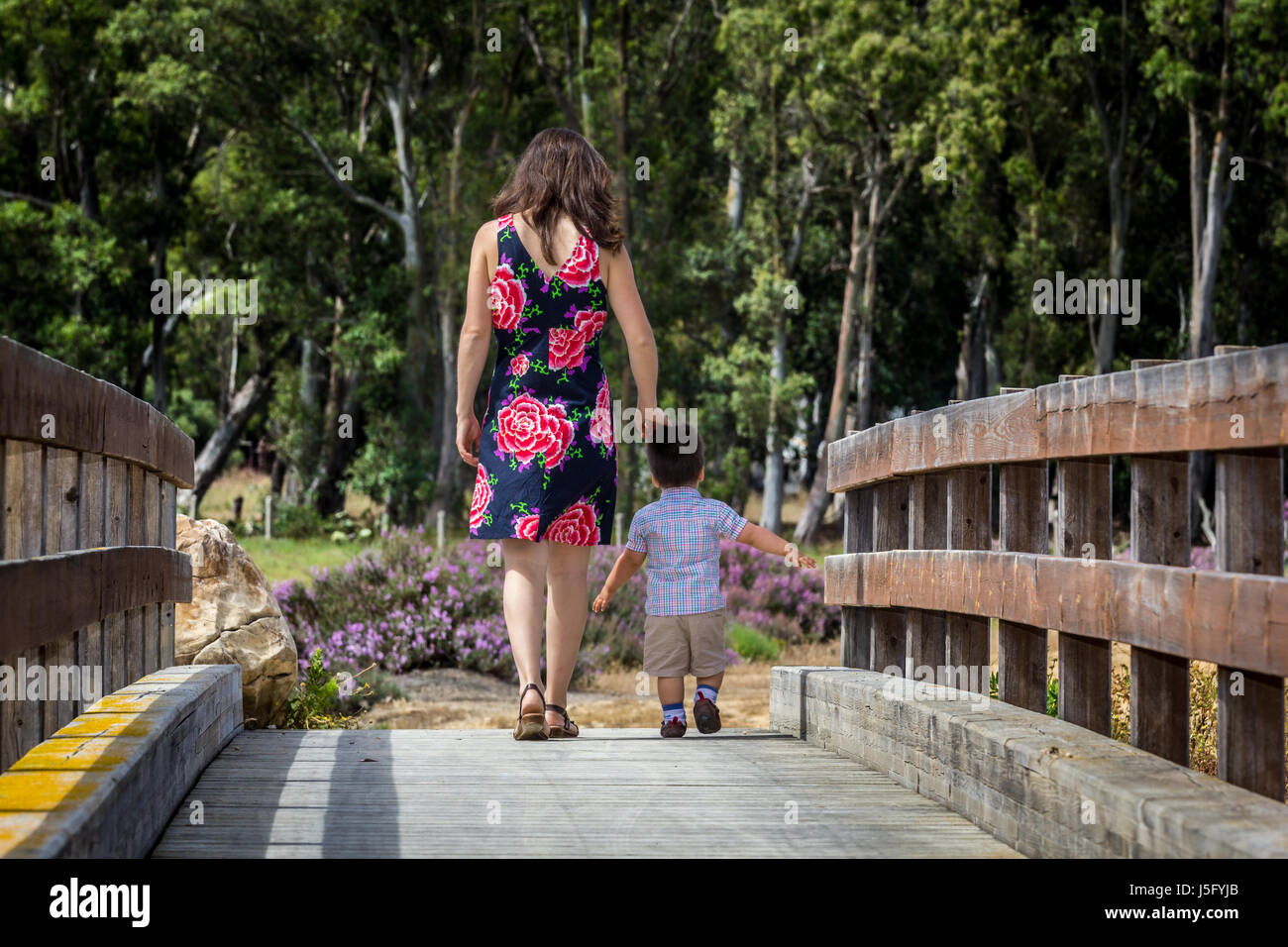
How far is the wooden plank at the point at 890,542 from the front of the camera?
247 inches

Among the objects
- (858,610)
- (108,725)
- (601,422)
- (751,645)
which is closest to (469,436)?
(601,422)

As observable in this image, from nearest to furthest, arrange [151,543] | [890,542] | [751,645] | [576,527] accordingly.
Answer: [151,543], [576,527], [890,542], [751,645]

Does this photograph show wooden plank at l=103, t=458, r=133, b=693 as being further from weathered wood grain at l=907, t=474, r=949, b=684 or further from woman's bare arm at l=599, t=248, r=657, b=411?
weathered wood grain at l=907, t=474, r=949, b=684

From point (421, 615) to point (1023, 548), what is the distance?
333 inches

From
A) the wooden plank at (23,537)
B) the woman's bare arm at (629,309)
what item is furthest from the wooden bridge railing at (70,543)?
the woman's bare arm at (629,309)

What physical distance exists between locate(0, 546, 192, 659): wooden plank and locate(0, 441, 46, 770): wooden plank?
9cm

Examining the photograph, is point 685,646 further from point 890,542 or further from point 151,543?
point 151,543

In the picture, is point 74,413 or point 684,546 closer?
point 74,413

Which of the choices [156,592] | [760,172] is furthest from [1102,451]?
[760,172]

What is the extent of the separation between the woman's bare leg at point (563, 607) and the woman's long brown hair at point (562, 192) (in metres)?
1.20

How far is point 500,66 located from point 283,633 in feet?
97.4

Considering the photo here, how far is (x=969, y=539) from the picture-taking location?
17.4 feet

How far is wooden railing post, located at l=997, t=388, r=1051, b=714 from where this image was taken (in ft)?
15.9
